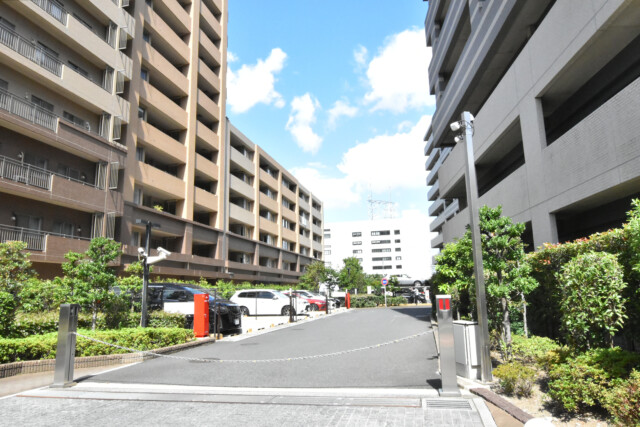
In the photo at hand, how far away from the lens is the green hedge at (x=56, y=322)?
10.6 meters

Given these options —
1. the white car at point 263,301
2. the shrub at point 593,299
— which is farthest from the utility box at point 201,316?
the white car at point 263,301

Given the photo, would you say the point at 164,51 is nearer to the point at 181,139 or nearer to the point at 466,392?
the point at 181,139

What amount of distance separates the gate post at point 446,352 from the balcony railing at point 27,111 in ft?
64.4

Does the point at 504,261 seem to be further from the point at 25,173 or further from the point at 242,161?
the point at 242,161

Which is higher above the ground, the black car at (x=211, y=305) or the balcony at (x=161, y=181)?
the balcony at (x=161, y=181)

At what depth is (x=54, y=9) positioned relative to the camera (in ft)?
71.8

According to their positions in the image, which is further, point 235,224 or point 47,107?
point 235,224

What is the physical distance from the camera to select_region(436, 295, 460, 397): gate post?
22.8ft

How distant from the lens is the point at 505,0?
15.1 meters

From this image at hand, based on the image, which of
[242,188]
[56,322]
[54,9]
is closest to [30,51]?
[54,9]

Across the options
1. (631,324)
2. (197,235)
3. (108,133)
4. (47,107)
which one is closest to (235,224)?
(197,235)

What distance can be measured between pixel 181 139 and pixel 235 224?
13745mm

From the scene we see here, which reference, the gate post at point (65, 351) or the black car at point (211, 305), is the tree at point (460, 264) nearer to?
the black car at point (211, 305)

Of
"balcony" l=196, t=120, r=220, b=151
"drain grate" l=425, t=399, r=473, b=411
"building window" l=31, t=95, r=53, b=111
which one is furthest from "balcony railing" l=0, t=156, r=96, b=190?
"drain grate" l=425, t=399, r=473, b=411
